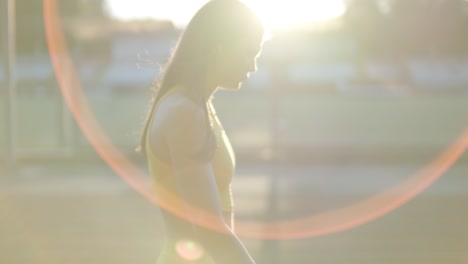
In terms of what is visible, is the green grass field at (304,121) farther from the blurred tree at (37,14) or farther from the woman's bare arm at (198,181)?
the woman's bare arm at (198,181)

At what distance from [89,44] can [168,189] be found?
29148mm

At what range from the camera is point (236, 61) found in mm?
2754

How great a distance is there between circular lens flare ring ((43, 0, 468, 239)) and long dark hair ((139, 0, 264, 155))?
0.29 meters

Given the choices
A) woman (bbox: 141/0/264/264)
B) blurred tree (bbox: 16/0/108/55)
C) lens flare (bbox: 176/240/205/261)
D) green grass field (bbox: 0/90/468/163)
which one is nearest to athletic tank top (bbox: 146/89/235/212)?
woman (bbox: 141/0/264/264)

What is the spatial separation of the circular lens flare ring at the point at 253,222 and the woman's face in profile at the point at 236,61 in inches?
13.5

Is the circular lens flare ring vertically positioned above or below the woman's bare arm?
below

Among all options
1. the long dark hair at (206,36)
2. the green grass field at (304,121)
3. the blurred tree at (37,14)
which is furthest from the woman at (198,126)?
the blurred tree at (37,14)

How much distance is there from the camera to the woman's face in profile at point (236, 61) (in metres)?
2.73

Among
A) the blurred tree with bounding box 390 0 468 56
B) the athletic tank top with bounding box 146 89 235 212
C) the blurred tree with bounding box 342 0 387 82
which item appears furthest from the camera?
the blurred tree with bounding box 342 0 387 82

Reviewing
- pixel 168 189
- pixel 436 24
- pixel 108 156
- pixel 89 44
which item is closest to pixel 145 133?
pixel 168 189

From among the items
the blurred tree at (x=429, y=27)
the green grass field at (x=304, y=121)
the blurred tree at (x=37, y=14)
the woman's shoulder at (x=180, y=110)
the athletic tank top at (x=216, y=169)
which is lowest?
the green grass field at (x=304, y=121)

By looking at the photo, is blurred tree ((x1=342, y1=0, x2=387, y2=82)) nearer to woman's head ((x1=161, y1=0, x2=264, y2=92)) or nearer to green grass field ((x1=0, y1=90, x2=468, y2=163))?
green grass field ((x1=0, y1=90, x2=468, y2=163))

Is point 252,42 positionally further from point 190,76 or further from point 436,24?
point 436,24

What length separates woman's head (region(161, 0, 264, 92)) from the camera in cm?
273
